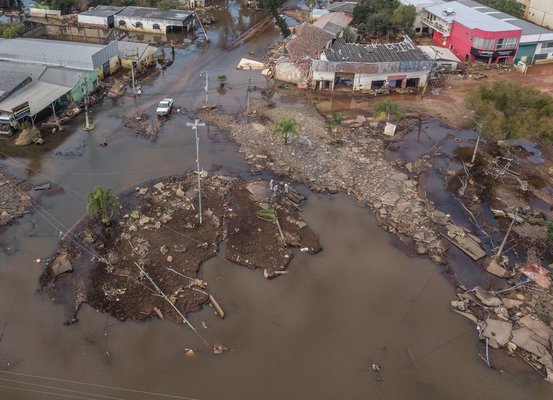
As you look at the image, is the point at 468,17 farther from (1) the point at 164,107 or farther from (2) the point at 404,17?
(1) the point at 164,107

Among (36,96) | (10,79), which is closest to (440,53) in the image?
(36,96)

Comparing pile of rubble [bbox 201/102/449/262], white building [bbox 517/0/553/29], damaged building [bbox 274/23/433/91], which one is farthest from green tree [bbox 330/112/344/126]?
white building [bbox 517/0/553/29]

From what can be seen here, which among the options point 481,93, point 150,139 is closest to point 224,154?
point 150,139

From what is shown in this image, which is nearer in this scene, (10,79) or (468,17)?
(10,79)

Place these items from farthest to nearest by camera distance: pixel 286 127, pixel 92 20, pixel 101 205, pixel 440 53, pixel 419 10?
pixel 419 10 < pixel 92 20 < pixel 440 53 < pixel 286 127 < pixel 101 205

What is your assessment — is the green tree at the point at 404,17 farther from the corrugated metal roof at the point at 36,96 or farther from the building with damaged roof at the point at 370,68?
the corrugated metal roof at the point at 36,96

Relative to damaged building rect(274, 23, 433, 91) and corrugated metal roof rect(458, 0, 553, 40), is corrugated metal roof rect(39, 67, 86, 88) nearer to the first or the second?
damaged building rect(274, 23, 433, 91)

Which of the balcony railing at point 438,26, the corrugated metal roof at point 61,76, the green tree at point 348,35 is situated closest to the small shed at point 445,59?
the balcony railing at point 438,26
